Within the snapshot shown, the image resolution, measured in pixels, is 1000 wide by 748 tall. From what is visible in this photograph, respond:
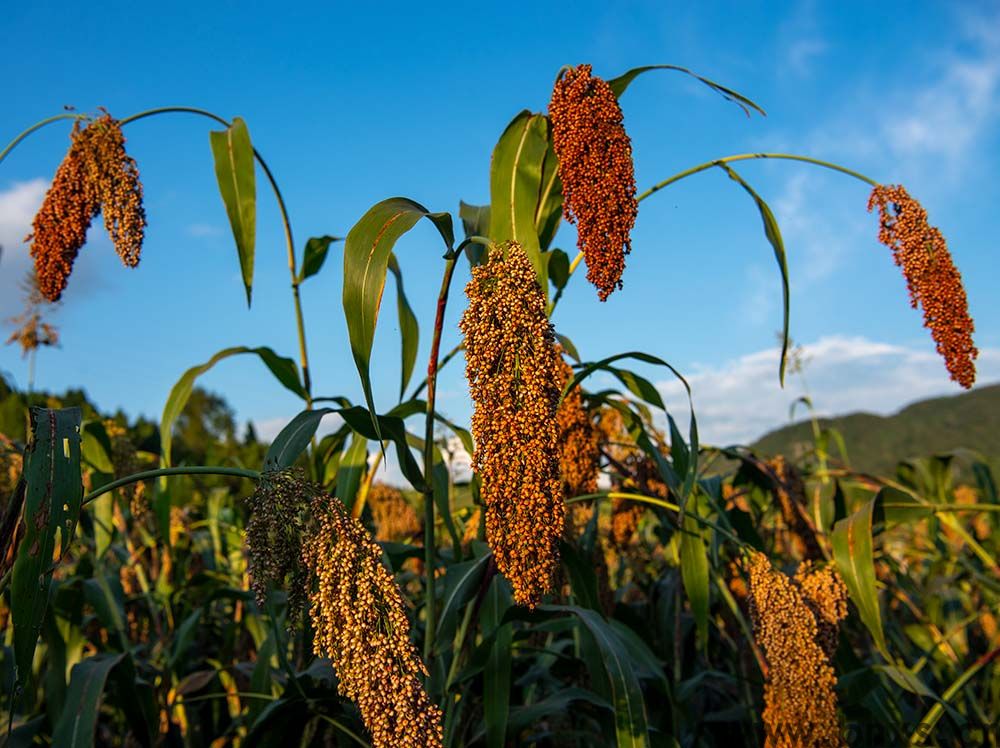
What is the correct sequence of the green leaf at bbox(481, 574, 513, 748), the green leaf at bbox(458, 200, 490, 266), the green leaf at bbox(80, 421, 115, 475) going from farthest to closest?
the green leaf at bbox(80, 421, 115, 475)
the green leaf at bbox(458, 200, 490, 266)
the green leaf at bbox(481, 574, 513, 748)

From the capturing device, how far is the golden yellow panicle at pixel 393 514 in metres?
3.74

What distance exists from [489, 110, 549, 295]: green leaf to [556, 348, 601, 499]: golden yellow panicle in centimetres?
42

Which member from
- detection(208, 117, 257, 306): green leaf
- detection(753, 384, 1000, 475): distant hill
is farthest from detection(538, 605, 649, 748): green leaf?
detection(753, 384, 1000, 475): distant hill

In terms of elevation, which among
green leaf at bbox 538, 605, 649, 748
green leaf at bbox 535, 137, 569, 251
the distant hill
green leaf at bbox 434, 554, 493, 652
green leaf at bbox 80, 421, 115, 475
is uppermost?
the distant hill

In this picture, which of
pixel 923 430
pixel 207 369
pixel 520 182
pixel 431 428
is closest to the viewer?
pixel 431 428

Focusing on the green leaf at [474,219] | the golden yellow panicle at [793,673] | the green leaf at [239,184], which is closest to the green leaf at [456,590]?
the golden yellow panicle at [793,673]

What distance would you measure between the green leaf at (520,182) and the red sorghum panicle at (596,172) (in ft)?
0.57

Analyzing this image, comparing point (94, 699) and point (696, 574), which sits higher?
point (696, 574)

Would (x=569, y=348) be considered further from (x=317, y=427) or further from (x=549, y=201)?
(x=317, y=427)

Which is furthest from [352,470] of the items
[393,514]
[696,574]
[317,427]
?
[393,514]

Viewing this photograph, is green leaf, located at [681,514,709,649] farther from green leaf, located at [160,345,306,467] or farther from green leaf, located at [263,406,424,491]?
green leaf, located at [160,345,306,467]

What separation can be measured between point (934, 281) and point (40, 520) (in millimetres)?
2100

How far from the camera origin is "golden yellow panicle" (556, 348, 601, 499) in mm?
2375

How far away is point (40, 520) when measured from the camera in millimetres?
1321
